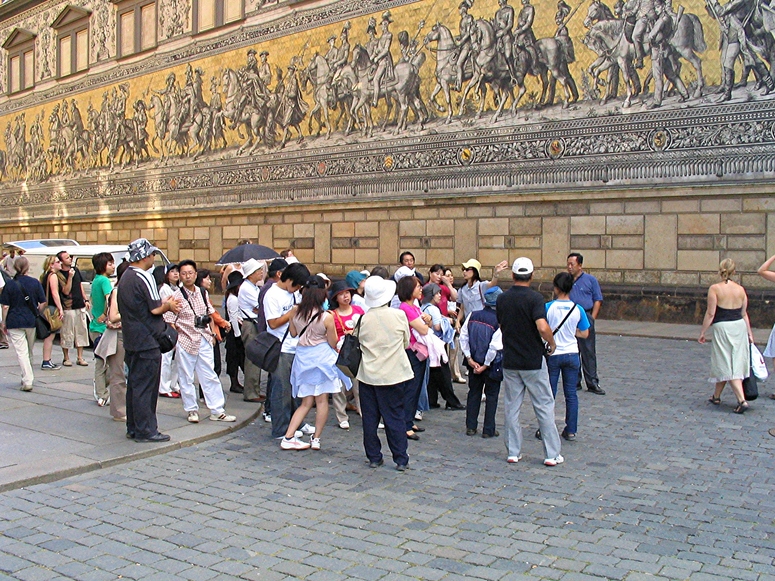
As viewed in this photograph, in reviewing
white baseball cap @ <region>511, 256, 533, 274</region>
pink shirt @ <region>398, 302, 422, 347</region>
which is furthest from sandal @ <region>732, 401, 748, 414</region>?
pink shirt @ <region>398, 302, 422, 347</region>

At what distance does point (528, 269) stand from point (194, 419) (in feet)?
13.7

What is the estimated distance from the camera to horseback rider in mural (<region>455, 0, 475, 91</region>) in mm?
21438

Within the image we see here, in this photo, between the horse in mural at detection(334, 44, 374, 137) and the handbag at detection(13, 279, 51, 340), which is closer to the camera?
the handbag at detection(13, 279, 51, 340)

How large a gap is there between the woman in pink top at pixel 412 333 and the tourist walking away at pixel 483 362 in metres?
0.50

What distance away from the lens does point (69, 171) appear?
1457 inches

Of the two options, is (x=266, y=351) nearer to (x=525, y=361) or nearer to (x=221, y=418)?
(x=221, y=418)

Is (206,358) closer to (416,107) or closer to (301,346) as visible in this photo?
(301,346)


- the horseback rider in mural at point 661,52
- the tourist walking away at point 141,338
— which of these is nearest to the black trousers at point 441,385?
the tourist walking away at point 141,338

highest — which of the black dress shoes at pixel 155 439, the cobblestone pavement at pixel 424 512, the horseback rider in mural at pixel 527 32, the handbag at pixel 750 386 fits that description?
the horseback rider in mural at pixel 527 32

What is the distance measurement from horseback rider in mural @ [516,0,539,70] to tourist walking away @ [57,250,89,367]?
39.7ft

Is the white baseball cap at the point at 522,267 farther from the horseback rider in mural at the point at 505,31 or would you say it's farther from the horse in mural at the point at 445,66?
the horse in mural at the point at 445,66

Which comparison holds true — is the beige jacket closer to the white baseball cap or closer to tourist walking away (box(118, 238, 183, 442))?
the white baseball cap

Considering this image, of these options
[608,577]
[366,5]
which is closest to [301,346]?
[608,577]

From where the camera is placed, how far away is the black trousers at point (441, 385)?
10.2m
